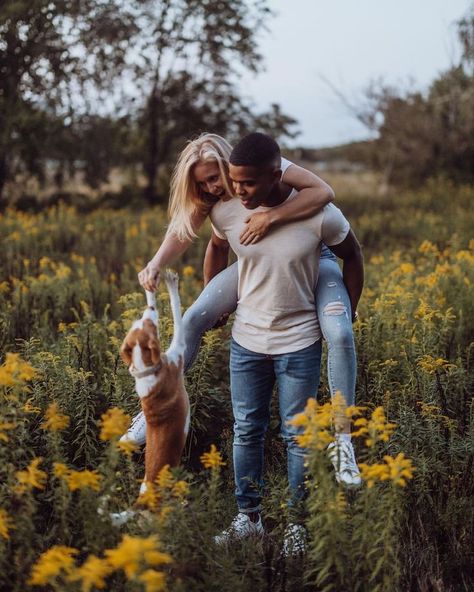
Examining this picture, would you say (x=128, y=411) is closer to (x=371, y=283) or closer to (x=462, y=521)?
(x=462, y=521)

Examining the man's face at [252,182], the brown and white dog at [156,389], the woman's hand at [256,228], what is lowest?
the brown and white dog at [156,389]

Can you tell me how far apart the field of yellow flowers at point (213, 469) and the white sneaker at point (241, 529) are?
6cm

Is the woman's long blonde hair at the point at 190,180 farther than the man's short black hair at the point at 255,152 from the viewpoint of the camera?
Yes

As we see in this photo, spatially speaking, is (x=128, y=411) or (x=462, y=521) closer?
(x=462, y=521)

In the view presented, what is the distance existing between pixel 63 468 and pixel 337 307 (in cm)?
139

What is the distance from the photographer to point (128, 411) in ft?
12.7

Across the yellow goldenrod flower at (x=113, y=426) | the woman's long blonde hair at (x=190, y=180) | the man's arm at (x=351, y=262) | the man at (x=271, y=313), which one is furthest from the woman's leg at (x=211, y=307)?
the yellow goldenrod flower at (x=113, y=426)

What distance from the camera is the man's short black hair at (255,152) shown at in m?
2.90

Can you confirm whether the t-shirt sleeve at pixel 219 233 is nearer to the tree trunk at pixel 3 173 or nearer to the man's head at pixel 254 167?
the man's head at pixel 254 167

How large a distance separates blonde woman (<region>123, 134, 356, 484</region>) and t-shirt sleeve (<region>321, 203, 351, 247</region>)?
2.5 inches

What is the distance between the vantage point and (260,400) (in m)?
3.35

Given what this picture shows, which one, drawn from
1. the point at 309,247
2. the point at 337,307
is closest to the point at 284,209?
the point at 309,247

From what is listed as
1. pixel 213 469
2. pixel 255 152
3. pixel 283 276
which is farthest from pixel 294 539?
pixel 255 152

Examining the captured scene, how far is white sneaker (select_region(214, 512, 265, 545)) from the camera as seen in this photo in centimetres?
300
